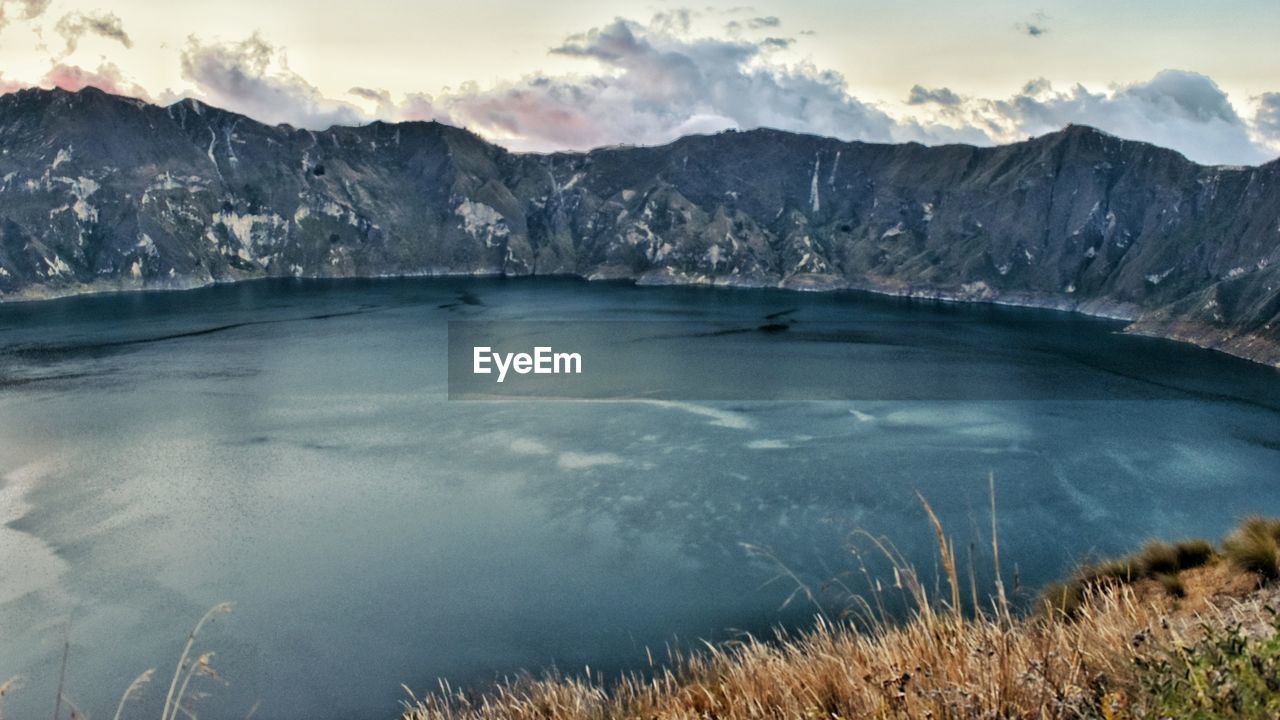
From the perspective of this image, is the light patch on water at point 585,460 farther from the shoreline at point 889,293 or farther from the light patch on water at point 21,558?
the shoreline at point 889,293

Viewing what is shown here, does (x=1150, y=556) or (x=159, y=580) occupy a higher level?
(x=1150, y=556)

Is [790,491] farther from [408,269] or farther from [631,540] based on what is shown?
[408,269]

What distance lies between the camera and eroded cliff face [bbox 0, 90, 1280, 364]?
10750 centimetres

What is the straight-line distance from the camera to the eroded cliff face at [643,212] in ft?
353

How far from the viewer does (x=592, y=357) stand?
216 ft

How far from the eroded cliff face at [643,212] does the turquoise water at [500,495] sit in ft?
127

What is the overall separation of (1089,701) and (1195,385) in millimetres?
63960

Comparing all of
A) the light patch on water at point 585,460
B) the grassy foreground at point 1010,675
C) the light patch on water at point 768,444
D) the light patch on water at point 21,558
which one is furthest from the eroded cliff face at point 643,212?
the light patch on water at point 21,558

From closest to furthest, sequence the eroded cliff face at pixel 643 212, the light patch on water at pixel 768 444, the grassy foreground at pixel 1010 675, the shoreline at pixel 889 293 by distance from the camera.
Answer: the grassy foreground at pixel 1010 675 → the light patch on water at pixel 768 444 → the shoreline at pixel 889 293 → the eroded cliff face at pixel 643 212

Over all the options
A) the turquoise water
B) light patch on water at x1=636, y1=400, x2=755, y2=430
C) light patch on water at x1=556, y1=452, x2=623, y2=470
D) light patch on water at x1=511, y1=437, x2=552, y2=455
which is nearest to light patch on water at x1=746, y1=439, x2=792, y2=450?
the turquoise water

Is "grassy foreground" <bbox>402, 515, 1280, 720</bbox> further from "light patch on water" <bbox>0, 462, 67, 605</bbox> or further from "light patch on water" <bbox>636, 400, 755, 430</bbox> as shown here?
"light patch on water" <bbox>636, 400, 755, 430</bbox>

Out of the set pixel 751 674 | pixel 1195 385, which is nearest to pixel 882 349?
pixel 1195 385

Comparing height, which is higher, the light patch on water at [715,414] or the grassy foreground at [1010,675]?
the grassy foreground at [1010,675]

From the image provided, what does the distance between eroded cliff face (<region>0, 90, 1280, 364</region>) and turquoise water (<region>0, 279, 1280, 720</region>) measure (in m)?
38.8
